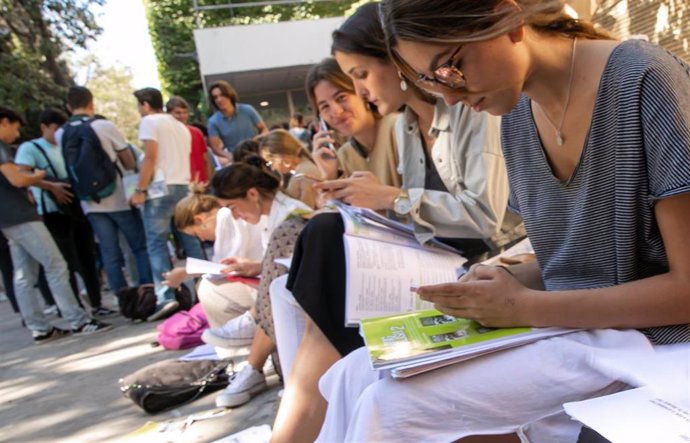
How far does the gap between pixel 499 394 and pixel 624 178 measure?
439 millimetres

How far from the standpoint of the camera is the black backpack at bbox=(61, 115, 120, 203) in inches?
180

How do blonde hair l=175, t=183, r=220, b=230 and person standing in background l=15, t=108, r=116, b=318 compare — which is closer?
blonde hair l=175, t=183, r=220, b=230

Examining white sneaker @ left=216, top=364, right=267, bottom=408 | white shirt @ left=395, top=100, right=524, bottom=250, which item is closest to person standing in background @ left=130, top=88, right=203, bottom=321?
white sneaker @ left=216, top=364, right=267, bottom=408

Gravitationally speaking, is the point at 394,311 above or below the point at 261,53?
below

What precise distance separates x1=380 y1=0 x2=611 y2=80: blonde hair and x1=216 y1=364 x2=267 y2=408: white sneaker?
1.80 metres

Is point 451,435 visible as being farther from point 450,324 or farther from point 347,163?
point 347,163

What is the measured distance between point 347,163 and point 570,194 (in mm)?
1502

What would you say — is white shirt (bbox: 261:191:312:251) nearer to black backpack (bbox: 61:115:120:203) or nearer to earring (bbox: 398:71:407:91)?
earring (bbox: 398:71:407:91)

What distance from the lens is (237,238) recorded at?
338 cm

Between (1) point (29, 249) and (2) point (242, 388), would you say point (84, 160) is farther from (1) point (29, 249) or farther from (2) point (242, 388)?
(2) point (242, 388)

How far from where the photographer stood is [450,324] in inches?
44.5

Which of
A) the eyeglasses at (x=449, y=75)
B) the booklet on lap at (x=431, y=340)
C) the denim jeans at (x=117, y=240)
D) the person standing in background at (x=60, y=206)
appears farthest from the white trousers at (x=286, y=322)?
the person standing in background at (x=60, y=206)

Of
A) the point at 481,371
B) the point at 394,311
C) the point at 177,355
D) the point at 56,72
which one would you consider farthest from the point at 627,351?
the point at 56,72

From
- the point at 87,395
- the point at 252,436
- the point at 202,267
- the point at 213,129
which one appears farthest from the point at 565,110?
the point at 213,129
